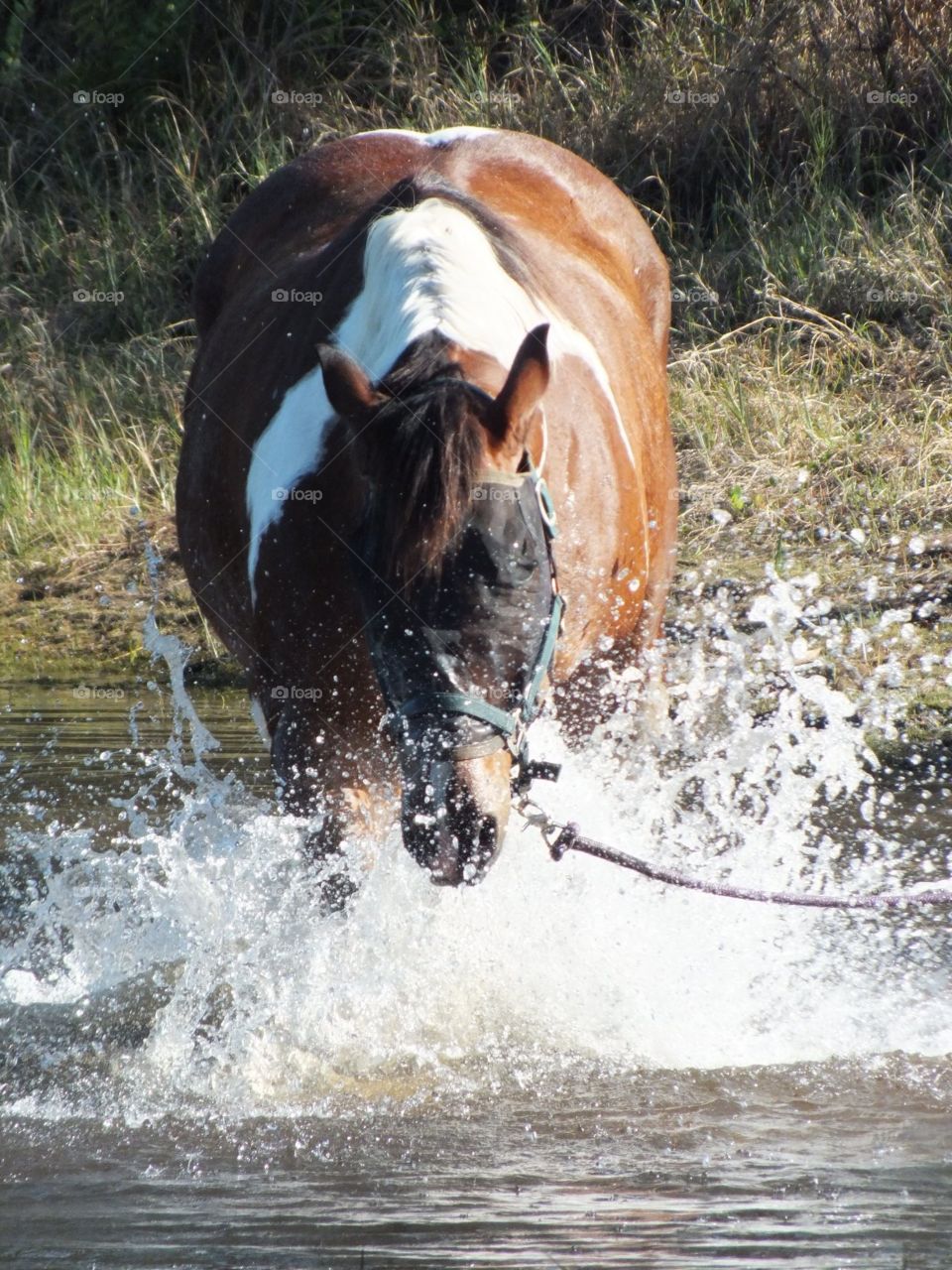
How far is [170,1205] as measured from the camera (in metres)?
2.25

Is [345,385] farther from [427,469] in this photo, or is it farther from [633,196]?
[633,196]

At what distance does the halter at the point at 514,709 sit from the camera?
248cm

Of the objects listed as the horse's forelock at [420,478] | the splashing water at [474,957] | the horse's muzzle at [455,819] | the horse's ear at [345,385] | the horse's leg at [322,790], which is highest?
the horse's ear at [345,385]

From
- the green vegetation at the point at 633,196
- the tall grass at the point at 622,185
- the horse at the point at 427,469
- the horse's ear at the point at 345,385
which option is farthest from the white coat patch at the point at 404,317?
the tall grass at the point at 622,185

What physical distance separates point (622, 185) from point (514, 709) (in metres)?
6.07

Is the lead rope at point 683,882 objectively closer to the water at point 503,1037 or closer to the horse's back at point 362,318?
the water at point 503,1037

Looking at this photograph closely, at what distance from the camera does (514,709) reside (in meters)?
2.58

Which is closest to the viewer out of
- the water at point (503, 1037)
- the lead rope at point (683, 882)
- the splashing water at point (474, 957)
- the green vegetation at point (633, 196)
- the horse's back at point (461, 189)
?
the water at point (503, 1037)

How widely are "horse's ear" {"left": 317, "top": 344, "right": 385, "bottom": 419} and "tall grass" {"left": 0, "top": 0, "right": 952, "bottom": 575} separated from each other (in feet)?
11.5

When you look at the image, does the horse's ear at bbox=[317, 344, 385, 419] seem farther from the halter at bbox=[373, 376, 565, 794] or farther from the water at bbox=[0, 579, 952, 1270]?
the water at bbox=[0, 579, 952, 1270]

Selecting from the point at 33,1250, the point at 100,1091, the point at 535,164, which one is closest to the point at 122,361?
the point at 535,164

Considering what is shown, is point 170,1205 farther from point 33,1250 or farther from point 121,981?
point 121,981

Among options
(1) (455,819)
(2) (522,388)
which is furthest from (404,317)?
(1) (455,819)

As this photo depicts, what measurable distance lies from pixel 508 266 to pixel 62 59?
7.47 metres
